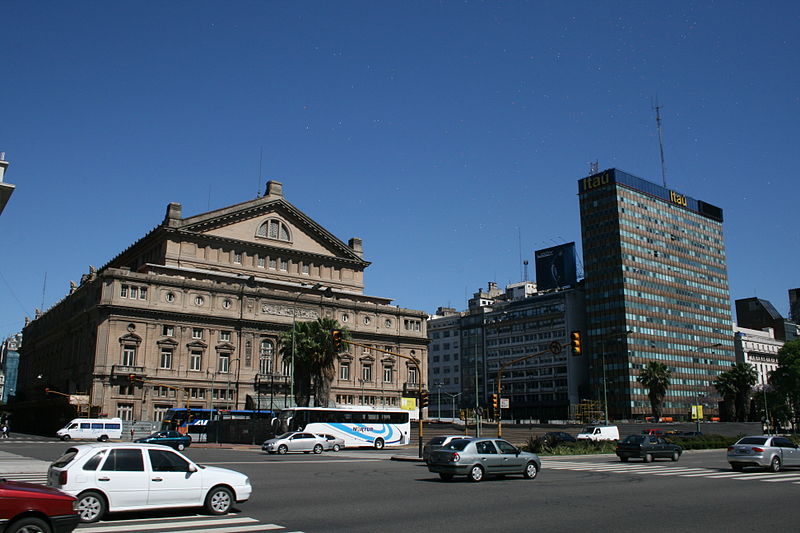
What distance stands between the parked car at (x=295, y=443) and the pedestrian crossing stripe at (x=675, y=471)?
18.2m

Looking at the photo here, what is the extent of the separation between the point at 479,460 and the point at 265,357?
61547mm

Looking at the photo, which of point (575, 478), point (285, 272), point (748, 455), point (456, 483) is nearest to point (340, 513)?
point (456, 483)

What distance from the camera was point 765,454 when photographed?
1059 inches

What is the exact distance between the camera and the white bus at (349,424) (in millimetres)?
52500

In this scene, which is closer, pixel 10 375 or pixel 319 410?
pixel 319 410

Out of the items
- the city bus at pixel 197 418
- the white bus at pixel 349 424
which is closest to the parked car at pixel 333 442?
the white bus at pixel 349 424

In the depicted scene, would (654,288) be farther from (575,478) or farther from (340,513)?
(340,513)

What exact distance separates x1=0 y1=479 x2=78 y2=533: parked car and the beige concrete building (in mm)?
55779

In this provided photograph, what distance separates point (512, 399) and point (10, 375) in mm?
144189

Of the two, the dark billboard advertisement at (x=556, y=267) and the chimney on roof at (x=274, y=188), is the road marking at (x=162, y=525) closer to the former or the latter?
the chimney on roof at (x=274, y=188)

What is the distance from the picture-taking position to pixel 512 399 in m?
132

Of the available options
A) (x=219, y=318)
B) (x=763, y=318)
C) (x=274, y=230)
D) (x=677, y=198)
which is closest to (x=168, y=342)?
(x=219, y=318)

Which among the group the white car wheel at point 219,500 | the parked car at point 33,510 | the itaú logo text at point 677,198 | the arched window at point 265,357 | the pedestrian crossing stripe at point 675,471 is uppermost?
the itaú logo text at point 677,198

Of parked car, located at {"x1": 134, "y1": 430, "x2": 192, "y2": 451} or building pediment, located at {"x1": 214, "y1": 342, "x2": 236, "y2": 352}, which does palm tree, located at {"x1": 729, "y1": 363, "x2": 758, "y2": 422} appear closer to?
building pediment, located at {"x1": 214, "y1": 342, "x2": 236, "y2": 352}
